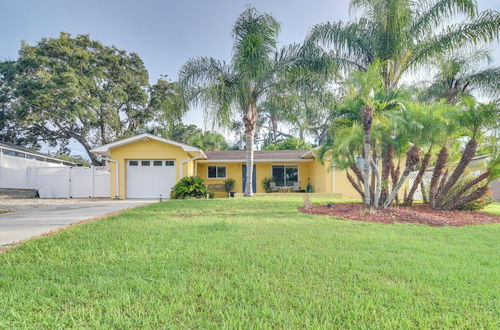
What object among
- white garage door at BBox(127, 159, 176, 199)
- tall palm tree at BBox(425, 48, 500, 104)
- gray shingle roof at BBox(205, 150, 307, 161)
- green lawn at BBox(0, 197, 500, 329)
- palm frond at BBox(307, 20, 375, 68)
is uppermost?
palm frond at BBox(307, 20, 375, 68)

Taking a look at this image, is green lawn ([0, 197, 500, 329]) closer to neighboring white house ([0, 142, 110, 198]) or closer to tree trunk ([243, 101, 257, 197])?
tree trunk ([243, 101, 257, 197])

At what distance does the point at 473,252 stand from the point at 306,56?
9840 mm

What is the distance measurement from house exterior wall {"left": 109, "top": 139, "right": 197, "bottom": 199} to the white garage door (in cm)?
34

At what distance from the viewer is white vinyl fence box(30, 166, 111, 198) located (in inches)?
628

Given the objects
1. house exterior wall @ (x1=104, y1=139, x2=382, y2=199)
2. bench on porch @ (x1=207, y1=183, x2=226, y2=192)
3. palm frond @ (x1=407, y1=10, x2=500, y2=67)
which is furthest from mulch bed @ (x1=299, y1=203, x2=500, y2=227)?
bench on porch @ (x1=207, y1=183, x2=226, y2=192)

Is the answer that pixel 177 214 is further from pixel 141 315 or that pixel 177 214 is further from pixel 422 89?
pixel 422 89

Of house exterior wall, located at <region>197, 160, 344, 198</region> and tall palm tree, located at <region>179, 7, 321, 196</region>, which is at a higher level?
tall palm tree, located at <region>179, 7, 321, 196</region>

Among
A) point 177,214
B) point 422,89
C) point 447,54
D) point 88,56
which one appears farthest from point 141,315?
point 88,56

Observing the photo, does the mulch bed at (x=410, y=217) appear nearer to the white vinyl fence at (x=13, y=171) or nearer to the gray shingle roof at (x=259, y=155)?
the gray shingle roof at (x=259, y=155)

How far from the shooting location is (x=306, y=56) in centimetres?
1152

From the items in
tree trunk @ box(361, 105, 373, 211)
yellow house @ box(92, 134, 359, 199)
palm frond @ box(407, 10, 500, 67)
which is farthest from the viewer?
yellow house @ box(92, 134, 359, 199)

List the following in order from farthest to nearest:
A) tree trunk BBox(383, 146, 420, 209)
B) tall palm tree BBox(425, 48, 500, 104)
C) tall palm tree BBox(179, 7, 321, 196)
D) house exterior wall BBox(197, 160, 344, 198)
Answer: house exterior wall BBox(197, 160, 344, 198) < tall palm tree BBox(179, 7, 321, 196) < tall palm tree BBox(425, 48, 500, 104) < tree trunk BBox(383, 146, 420, 209)

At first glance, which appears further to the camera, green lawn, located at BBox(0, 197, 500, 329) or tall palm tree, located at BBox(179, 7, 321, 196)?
tall palm tree, located at BBox(179, 7, 321, 196)

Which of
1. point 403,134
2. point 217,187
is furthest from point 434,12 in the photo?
point 217,187
